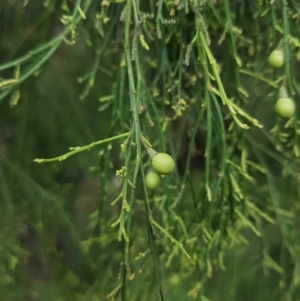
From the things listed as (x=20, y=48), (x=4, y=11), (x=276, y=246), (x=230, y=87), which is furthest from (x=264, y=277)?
(x=4, y=11)

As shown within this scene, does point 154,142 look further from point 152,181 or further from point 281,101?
point 281,101

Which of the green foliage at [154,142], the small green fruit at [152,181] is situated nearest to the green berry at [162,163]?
the green foliage at [154,142]

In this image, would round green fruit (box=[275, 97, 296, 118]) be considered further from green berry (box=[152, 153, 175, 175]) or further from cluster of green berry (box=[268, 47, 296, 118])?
green berry (box=[152, 153, 175, 175])

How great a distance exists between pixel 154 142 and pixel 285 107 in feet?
1.26

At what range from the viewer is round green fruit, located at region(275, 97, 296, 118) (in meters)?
0.97

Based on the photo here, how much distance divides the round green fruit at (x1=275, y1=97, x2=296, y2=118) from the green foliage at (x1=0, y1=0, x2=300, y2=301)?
0.02m

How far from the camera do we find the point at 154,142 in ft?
4.12

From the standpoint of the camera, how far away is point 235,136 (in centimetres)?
119

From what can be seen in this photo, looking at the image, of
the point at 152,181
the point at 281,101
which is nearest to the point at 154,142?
the point at 152,181

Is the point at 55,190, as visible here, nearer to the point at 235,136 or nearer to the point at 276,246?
the point at 235,136

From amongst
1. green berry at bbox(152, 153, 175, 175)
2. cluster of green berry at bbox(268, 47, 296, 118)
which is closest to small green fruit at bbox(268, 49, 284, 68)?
cluster of green berry at bbox(268, 47, 296, 118)

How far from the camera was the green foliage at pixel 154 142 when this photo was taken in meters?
1.03

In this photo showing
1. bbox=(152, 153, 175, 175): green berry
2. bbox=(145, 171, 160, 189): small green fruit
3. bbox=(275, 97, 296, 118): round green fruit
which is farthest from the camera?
bbox=(145, 171, 160, 189): small green fruit

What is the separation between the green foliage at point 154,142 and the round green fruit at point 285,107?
2 cm
